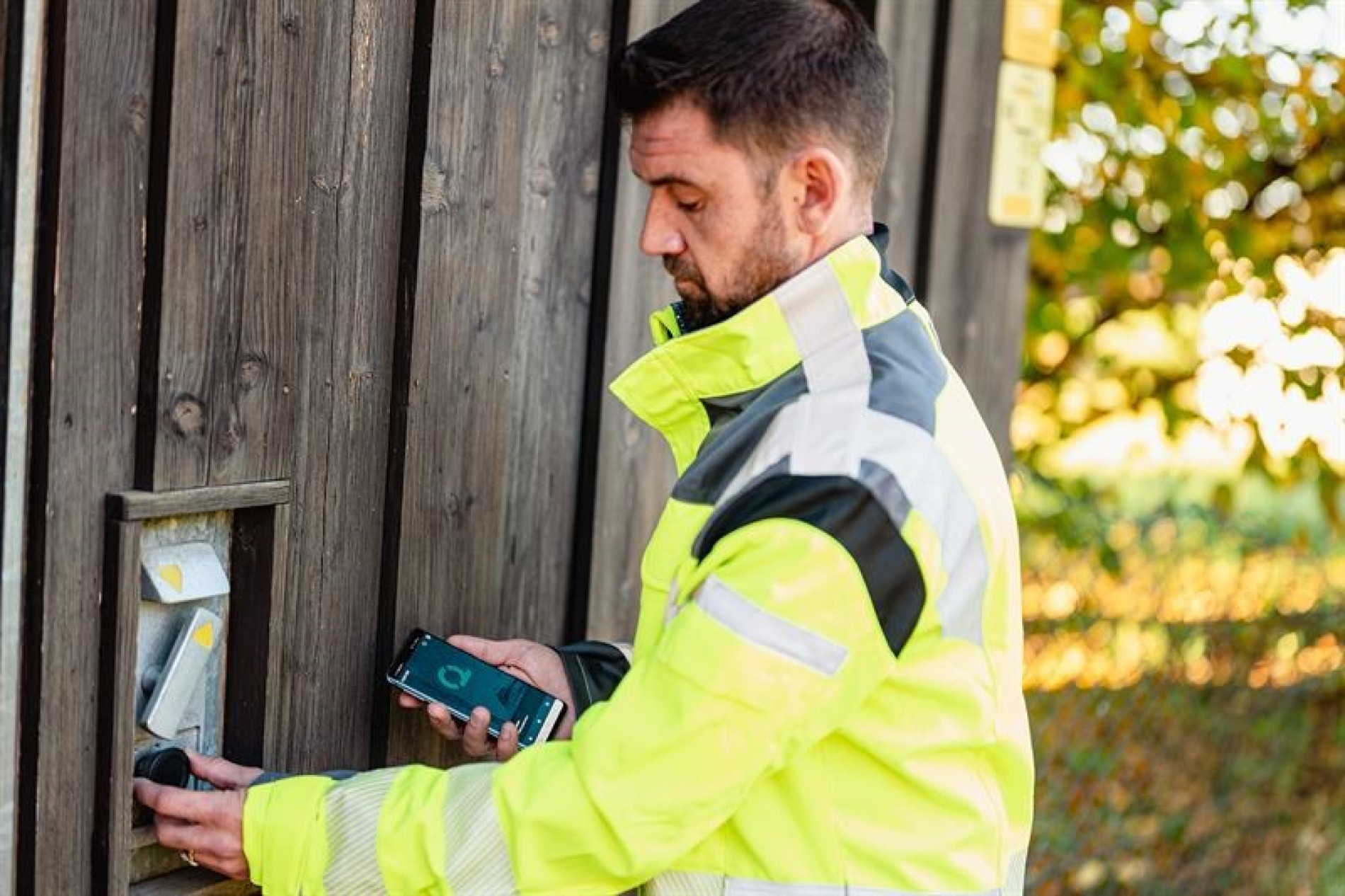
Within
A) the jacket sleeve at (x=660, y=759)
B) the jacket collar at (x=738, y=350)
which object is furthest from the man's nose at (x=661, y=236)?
the jacket sleeve at (x=660, y=759)

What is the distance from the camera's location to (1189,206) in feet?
17.2

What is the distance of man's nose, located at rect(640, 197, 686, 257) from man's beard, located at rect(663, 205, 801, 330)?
1 cm

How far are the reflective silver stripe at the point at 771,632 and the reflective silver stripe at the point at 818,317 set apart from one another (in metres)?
0.33

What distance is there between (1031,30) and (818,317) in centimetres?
211

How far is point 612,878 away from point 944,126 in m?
2.22

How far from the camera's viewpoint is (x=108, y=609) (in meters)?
2.13

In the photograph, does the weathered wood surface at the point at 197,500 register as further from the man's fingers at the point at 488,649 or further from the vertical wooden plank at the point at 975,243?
the vertical wooden plank at the point at 975,243

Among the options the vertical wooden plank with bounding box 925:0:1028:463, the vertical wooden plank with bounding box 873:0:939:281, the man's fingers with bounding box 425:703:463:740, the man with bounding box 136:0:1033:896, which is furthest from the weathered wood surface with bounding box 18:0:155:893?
the vertical wooden plank with bounding box 925:0:1028:463

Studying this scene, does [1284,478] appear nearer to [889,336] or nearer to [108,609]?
[889,336]

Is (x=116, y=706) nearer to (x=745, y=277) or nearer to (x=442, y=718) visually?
(x=442, y=718)

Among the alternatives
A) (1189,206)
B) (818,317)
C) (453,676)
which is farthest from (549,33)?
(1189,206)

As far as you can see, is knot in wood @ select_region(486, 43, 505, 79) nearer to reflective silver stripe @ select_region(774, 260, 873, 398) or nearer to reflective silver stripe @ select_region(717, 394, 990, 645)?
reflective silver stripe @ select_region(774, 260, 873, 398)

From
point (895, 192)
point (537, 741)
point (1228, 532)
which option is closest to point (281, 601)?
point (537, 741)

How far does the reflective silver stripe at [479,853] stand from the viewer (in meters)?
1.94
